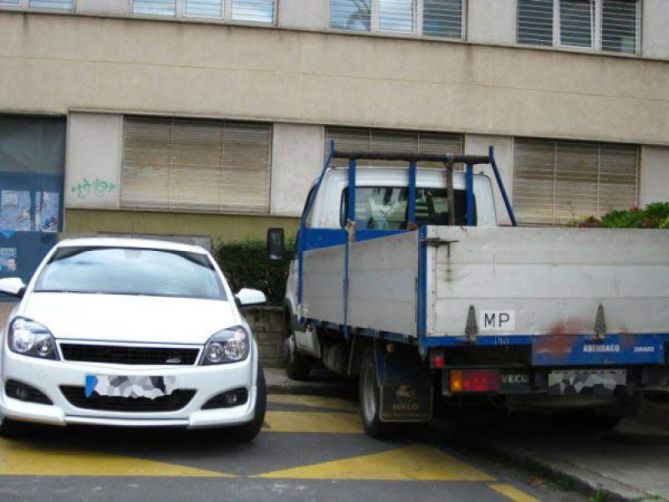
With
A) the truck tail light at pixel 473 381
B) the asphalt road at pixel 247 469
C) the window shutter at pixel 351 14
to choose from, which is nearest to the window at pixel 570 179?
the window shutter at pixel 351 14

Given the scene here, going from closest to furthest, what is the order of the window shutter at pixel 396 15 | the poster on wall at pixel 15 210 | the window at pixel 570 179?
the poster on wall at pixel 15 210
the window shutter at pixel 396 15
the window at pixel 570 179

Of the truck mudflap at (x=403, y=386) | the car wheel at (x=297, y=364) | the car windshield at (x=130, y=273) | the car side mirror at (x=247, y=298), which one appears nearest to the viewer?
the truck mudflap at (x=403, y=386)

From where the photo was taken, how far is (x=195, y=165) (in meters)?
16.0

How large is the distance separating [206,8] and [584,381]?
482 inches

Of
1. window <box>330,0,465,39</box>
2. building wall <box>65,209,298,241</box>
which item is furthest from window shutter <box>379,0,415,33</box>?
building wall <box>65,209,298,241</box>

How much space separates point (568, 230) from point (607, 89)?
1236cm

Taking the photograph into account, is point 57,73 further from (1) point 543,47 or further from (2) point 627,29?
(2) point 627,29

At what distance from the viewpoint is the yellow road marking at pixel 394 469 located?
6.18 m

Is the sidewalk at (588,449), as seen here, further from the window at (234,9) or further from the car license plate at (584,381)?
the window at (234,9)

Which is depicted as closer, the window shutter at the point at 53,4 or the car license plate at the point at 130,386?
the car license plate at the point at 130,386

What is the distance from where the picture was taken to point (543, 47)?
17094 millimetres

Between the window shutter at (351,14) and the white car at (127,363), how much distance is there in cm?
1076

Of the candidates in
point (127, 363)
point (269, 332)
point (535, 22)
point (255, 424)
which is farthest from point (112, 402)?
point (535, 22)

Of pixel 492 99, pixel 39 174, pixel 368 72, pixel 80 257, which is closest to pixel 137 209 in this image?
pixel 39 174
